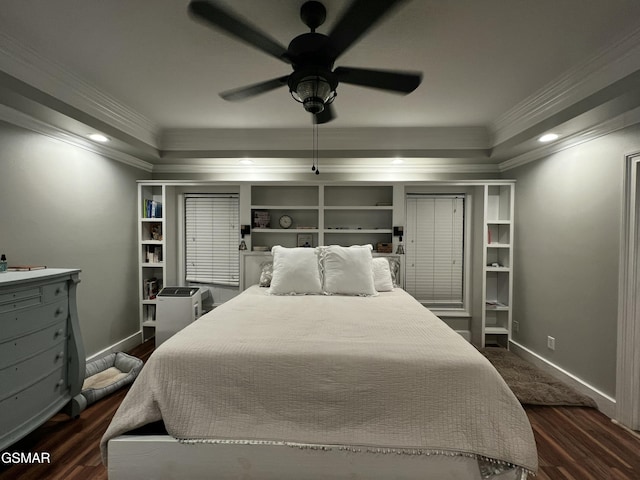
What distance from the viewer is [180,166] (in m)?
4.06

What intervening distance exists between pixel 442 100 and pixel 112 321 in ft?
12.8

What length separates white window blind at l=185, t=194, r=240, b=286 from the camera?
4.20 meters

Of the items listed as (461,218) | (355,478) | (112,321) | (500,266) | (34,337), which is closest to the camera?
(355,478)

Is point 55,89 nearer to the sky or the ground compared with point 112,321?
nearer to the sky

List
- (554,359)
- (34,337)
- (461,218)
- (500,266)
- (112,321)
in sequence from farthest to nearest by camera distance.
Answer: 1. (461,218)
2. (500,266)
3. (112,321)
4. (554,359)
5. (34,337)

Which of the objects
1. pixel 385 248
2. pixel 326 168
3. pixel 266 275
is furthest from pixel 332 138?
pixel 266 275

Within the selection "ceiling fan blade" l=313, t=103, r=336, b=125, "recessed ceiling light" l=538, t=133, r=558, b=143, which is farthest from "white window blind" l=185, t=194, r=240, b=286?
"recessed ceiling light" l=538, t=133, r=558, b=143

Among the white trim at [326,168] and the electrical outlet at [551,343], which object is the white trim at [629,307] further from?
the white trim at [326,168]

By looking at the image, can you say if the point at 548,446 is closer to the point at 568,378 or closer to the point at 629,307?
the point at 568,378

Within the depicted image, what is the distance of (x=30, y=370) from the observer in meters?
1.92

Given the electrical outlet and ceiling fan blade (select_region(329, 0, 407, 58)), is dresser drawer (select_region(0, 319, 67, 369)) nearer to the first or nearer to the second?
ceiling fan blade (select_region(329, 0, 407, 58))

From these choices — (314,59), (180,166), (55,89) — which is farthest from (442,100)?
(180,166)

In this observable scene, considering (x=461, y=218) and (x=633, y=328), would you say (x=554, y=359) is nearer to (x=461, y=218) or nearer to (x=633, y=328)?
(x=633, y=328)

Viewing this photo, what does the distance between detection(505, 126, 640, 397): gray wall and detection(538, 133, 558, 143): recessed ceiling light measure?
0.19 meters
